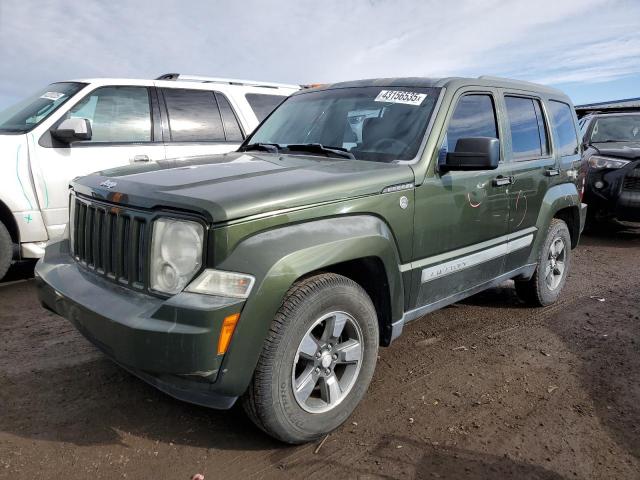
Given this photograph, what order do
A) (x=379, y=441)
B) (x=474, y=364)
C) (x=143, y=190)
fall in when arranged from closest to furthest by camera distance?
(x=143, y=190) → (x=379, y=441) → (x=474, y=364)

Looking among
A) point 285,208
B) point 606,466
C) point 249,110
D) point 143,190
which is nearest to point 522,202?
point 606,466

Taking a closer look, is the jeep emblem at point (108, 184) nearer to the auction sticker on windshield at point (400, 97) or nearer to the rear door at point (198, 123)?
the auction sticker on windshield at point (400, 97)

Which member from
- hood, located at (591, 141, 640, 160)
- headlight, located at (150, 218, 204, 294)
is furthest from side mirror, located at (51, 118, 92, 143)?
hood, located at (591, 141, 640, 160)

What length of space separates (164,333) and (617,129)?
8992 mm

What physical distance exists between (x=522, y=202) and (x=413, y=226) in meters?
1.42

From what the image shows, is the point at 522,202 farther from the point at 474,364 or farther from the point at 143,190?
the point at 143,190

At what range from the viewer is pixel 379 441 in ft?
8.63

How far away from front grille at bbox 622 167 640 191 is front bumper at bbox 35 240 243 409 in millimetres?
7281

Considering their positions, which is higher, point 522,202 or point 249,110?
point 249,110

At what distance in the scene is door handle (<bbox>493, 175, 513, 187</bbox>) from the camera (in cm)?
359

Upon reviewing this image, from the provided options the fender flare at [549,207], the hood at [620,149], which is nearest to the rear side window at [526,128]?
the fender flare at [549,207]

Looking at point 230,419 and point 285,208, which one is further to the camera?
point 230,419

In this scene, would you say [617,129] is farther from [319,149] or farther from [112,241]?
[112,241]

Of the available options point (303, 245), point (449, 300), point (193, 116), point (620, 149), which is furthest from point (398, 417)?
point (620, 149)
